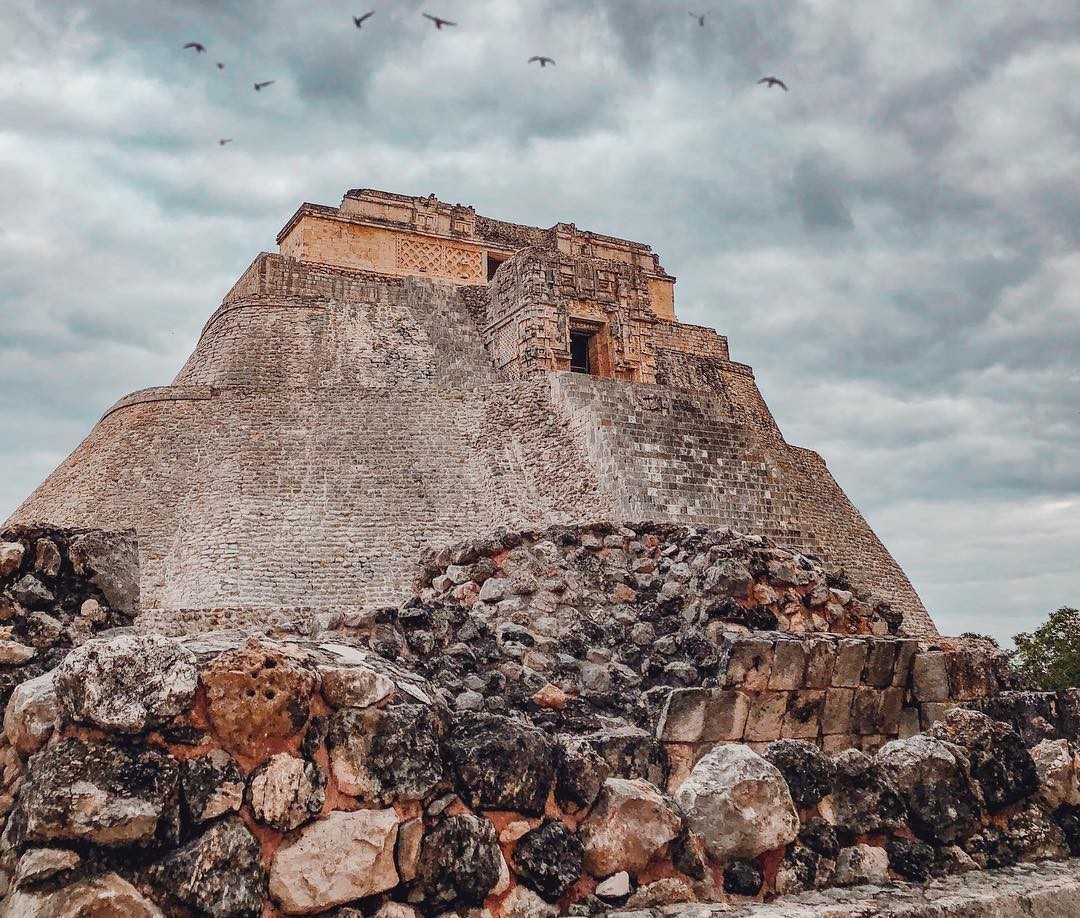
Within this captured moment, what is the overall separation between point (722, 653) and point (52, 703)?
2648 mm

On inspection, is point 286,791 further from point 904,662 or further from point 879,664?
point 904,662

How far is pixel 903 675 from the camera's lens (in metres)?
4.52

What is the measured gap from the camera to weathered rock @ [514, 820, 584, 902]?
258cm

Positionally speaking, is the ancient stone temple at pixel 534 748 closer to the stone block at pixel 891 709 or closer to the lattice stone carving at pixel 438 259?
the stone block at pixel 891 709

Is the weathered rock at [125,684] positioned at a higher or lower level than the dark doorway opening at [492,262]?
lower

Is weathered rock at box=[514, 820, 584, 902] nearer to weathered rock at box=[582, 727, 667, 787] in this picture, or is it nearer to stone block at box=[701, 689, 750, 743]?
weathered rock at box=[582, 727, 667, 787]

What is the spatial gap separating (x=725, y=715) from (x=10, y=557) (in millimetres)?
2961

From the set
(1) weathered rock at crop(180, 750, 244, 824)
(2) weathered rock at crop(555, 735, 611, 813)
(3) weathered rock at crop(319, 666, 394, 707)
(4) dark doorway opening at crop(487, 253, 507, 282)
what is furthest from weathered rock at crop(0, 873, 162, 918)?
(4) dark doorway opening at crop(487, 253, 507, 282)

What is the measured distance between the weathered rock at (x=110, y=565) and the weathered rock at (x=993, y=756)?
3339 mm

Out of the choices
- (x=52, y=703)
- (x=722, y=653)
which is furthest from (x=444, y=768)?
(x=722, y=653)

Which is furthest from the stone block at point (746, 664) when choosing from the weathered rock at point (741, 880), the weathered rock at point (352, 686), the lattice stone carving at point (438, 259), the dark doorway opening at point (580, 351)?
the lattice stone carving at point (438, 259)

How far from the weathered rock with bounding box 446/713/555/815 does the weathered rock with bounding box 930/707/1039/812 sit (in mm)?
1666

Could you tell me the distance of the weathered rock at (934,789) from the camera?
126 inches

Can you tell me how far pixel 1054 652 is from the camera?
24.0 metres
